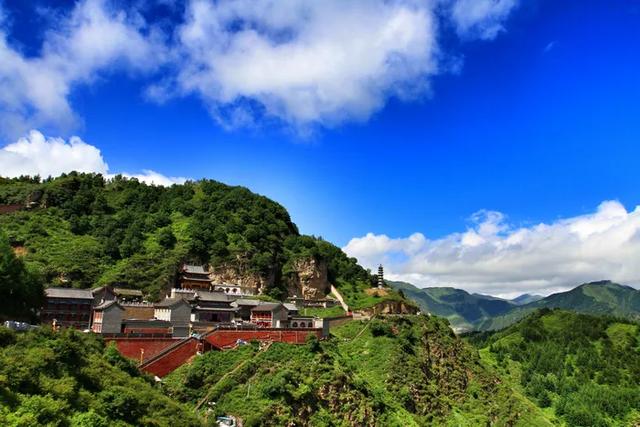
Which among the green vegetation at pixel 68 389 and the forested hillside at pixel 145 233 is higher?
the forested hillside at pixel 145 233

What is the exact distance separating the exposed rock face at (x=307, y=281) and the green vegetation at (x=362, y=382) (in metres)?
21.0

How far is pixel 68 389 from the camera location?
25703mm

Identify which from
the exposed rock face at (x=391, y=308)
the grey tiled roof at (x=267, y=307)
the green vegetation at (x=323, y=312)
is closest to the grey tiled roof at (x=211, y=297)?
the grey tiled roof at (x=267, y=307)

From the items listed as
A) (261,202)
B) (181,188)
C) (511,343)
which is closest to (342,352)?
(261,202)

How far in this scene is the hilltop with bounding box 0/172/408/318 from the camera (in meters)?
67.4

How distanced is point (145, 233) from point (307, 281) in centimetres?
2787

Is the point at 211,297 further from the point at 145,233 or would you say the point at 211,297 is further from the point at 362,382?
the point at 145,233

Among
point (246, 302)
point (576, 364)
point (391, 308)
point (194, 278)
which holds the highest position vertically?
point (194, 278)

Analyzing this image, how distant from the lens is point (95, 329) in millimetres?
48312

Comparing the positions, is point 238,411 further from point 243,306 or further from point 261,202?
point 261,202

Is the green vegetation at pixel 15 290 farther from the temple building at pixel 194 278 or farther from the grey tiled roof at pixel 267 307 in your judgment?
the temple building at pixel 194 278

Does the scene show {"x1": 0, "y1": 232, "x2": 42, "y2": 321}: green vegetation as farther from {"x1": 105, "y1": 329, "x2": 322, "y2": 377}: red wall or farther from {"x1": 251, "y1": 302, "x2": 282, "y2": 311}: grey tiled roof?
{"x1": 251, "y1": 302, "x2": 282, "y2": 311}: grey tiled roof

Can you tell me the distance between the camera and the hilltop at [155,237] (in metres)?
67.4

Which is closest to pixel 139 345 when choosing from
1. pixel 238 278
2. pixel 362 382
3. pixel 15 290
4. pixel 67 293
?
pixel 15 290
